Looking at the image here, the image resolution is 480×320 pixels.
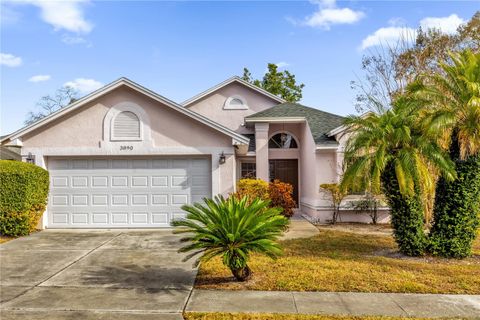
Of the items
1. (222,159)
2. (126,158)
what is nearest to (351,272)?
(222,159)

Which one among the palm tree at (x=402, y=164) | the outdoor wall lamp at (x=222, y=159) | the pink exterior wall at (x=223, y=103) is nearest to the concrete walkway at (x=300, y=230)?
the palm tree at (x=402, y=164)

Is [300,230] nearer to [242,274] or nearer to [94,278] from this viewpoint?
[242,274]

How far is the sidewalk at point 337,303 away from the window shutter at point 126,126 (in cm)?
790

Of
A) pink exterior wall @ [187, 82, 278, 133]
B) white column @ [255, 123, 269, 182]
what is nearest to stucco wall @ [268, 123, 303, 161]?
white column @ [255, 123, 269, 182]

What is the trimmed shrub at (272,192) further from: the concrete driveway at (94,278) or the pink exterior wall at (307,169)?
the concrete driveway at (94,278)

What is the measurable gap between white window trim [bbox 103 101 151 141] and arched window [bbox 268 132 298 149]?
6.97 metres

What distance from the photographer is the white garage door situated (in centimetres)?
1287

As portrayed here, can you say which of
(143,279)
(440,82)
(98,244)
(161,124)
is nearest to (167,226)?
(98,244)

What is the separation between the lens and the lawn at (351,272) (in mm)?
6652

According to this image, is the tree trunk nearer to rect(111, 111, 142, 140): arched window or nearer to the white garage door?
the white garage door

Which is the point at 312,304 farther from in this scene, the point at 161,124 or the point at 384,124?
the point at 161,124

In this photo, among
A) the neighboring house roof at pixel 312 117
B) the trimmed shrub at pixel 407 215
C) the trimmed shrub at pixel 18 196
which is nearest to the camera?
the trimmed shrub at pixel 407 215

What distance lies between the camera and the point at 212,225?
648 centimetres

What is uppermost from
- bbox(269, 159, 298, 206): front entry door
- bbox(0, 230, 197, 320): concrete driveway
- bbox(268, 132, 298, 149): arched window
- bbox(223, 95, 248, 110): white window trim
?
bbox(223, 95, 248, 110): white window trim
